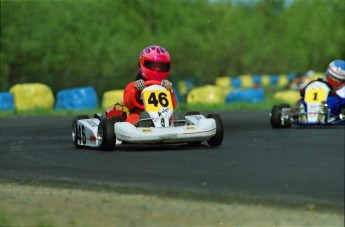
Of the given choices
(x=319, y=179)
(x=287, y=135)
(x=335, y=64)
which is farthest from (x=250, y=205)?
(x=335, y=64)

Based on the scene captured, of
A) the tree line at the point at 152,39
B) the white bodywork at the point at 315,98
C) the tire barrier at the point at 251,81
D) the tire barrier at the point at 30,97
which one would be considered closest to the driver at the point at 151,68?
the white bodywork at the point at 315,98

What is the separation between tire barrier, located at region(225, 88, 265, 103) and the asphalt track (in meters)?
13.6

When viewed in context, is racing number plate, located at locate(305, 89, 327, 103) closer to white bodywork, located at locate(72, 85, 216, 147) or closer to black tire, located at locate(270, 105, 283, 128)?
black tire, located at locate(270, 105, 283, 128)

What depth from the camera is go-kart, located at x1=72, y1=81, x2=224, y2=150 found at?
10867 mm

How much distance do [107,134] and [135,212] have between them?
14.2ft

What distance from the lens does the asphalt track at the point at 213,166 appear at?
24.8ft

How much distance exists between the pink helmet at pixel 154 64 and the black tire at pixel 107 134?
38.5 inches

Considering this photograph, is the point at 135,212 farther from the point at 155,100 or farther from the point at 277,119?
the point at 277,119

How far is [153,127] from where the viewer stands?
11008 mm

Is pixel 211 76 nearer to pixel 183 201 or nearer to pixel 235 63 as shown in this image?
pixel 235 63

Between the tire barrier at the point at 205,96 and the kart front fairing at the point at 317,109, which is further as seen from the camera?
the tire barrier at the point at 205,96

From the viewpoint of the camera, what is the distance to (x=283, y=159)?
9.89 m

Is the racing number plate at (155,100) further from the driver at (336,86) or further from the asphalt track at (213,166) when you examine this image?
the driver at (336,86)

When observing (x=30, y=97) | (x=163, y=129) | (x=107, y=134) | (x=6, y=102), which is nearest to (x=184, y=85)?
(x=30, y=97)
